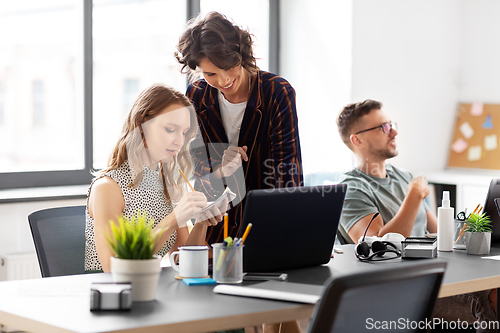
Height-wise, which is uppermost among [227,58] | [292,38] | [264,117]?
[292,38]

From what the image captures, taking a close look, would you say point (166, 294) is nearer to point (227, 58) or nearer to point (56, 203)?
point (227, 58)

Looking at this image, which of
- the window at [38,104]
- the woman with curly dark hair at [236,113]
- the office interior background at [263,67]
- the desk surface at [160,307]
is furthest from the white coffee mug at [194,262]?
the window at [38,104]

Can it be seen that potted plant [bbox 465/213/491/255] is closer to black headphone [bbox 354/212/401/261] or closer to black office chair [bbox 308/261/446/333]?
black headphone [bbox 354/212/401/261]

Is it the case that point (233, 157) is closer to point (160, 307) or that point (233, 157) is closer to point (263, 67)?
point (160, 307)

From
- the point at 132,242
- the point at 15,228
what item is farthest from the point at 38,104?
the point at 132,242

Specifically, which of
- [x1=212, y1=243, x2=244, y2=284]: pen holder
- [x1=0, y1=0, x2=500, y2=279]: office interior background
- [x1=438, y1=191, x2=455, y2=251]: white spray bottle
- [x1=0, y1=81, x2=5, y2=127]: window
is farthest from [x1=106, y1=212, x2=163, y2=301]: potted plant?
[x1=0, y1=81, x2=5, y2=127]: window

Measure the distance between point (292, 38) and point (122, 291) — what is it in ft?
9.86

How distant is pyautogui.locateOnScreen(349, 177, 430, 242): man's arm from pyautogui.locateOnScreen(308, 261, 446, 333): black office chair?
1.15 m

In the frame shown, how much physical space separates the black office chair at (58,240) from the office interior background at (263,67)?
1.01 metres

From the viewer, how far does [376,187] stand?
8.13ft

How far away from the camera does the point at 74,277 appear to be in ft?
4.66

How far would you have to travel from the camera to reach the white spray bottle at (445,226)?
5.81 ft

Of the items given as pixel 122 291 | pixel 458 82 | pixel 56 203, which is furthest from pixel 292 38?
pixel 122 291

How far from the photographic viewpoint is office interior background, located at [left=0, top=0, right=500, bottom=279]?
10.3 feet
